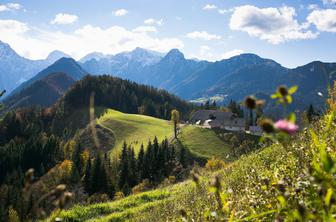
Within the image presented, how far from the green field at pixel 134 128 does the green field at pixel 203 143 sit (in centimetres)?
962

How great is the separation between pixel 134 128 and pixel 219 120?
116ft

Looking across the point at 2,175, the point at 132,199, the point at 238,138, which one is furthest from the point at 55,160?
the point at 132,199

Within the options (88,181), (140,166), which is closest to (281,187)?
(88,181)

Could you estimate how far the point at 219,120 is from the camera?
16262 centimetres

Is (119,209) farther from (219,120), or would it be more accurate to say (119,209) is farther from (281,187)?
(219,120)

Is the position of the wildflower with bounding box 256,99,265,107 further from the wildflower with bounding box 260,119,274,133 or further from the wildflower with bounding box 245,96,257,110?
the wildflower with bounding box 260,119,274,133

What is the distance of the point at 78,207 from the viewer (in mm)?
17406

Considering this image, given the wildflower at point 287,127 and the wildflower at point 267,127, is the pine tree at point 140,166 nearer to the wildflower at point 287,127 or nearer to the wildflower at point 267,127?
the wildflower at point 267,127

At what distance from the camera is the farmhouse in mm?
153875

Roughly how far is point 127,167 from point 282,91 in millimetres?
102680

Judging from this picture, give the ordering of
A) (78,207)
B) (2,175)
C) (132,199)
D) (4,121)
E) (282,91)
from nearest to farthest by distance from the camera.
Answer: (282,91)
(78,207)
(132,199)
(2,175)
(4,121)

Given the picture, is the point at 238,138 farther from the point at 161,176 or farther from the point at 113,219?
the point at 113,219

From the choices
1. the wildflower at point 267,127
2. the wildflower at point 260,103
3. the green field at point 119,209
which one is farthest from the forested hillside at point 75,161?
the wildflower at point 267,127

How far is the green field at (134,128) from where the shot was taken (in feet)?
507
